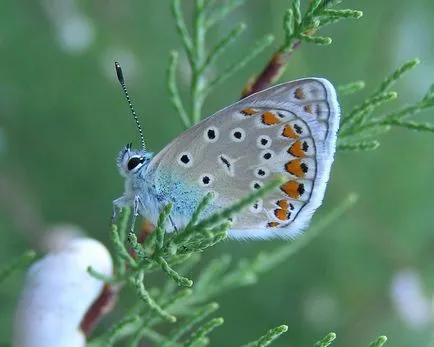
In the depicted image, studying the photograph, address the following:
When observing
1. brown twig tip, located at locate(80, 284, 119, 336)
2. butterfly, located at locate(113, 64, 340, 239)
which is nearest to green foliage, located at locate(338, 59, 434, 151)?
butterfly, located at locate(113, 64, 340, 239)

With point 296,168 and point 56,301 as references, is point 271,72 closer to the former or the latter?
point 296,168

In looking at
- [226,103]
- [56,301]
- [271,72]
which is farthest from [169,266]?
[226,103]

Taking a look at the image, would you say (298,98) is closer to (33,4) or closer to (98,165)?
(98,165)

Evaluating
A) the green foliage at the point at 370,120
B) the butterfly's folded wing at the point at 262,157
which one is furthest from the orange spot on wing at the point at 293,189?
the green foliage at the point at 370,120

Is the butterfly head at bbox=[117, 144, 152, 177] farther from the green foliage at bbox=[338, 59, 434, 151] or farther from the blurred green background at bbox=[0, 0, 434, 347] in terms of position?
the blurred green background at bbox=[0, 0, 434, 347]

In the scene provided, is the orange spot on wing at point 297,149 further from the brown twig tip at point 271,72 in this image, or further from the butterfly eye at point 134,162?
the butterfly eye at point 134,162
